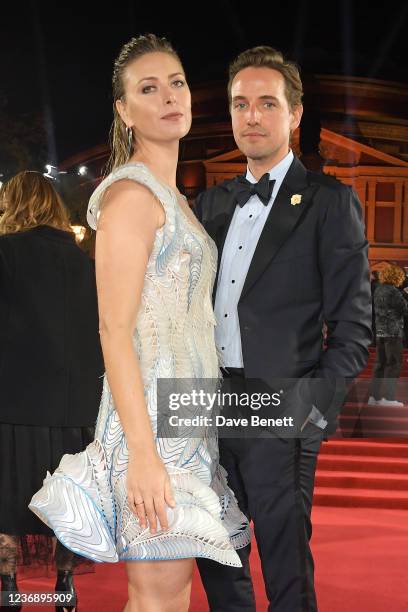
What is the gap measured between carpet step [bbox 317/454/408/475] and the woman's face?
567 centimetres

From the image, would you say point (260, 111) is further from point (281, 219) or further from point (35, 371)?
point (35, 371)

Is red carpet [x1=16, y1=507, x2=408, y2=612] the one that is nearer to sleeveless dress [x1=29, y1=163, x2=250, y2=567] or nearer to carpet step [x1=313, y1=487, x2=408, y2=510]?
carpet step [x1=313, y1=487, x2=408, y2=510]

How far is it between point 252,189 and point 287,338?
1.67ft

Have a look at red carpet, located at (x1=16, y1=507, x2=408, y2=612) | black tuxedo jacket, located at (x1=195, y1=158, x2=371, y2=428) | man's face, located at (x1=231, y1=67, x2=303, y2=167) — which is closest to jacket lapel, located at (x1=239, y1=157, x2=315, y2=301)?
black tuxedo jacket, located at (x1=195, y1=158, x2=371, y2=428)

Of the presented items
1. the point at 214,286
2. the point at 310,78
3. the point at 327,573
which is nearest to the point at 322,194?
the point at 214,286

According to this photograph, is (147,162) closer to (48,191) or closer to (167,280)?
(167,280)

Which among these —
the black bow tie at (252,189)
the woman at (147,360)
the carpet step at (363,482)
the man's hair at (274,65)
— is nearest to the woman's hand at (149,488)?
the woman at (147,360)

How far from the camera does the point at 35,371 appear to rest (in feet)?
11.2

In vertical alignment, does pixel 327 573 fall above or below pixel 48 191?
below

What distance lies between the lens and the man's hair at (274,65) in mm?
2650

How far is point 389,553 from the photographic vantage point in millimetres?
5238

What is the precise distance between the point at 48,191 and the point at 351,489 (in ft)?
14.9

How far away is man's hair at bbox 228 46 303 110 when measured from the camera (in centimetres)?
265

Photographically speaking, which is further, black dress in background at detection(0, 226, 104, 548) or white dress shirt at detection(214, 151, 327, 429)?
black dress in background at detection(0, 226, 104, 548)
